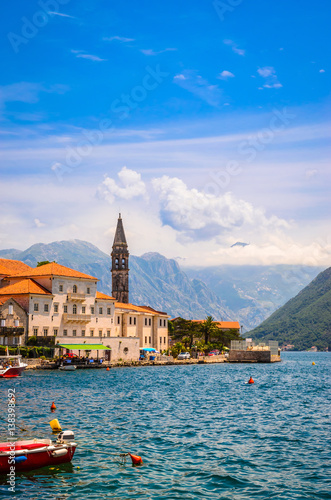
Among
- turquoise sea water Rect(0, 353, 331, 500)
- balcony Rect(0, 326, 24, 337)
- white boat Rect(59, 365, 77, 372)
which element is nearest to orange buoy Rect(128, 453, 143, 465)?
turquoise sea water Rect(0, 353, 331, 500)

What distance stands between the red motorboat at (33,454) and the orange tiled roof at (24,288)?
2604 inches

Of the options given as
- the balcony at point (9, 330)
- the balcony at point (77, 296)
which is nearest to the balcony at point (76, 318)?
the balcony at point (77, 296)

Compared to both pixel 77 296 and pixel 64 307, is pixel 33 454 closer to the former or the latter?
pixel 64 307

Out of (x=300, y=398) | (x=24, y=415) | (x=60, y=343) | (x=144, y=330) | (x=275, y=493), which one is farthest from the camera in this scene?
(x=144, y=330)

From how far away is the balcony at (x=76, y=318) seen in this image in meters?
92.8

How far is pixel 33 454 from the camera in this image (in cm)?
2173

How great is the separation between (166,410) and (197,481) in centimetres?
1851

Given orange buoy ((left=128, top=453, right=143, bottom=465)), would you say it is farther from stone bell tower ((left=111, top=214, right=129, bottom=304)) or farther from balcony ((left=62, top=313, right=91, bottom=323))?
stone bell tower ((left=111, top=214, right=129, bottom=304))

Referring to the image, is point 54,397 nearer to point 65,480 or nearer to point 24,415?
point 24,415

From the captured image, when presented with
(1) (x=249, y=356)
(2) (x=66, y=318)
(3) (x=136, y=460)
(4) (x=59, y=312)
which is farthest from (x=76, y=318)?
(3) (x=136, y=460)

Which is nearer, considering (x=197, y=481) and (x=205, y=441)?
(x=197, y=481)

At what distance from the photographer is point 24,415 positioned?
3441 cm

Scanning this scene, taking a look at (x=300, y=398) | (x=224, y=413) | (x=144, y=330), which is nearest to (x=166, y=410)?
(x=224, y=413)

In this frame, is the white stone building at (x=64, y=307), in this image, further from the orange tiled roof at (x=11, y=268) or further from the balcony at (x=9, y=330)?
the balcony at (x=9, y=330)
